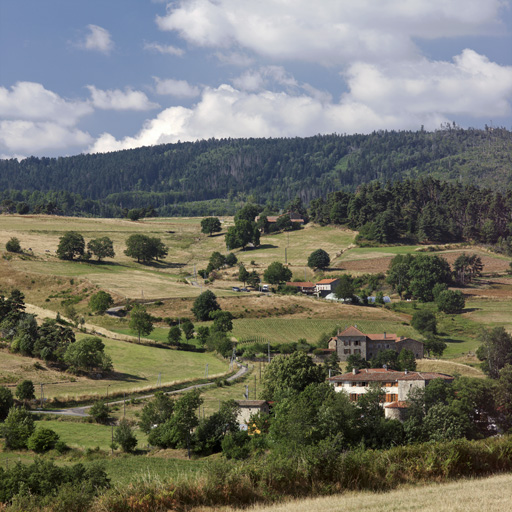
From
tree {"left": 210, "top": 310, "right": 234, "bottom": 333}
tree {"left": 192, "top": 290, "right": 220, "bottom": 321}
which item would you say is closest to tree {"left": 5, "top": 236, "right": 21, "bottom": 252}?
tree {"left": 192, "top": 290, "right": 220, "bottom": 321}

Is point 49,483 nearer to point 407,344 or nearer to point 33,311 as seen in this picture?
point 407,344

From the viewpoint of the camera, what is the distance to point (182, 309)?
127938 mm

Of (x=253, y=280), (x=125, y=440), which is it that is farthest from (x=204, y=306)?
(x=125, y=440)

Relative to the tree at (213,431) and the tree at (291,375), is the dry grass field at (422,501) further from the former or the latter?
the tree at (291,375)

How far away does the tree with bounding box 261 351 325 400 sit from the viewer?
7644 centimetres

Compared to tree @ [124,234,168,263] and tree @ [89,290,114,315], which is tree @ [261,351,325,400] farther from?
tree @ [124,234,168,263]

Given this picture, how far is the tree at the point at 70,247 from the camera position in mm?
161625

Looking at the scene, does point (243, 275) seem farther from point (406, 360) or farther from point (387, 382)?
point (387, 382)

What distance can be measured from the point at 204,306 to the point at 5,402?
5956 cm

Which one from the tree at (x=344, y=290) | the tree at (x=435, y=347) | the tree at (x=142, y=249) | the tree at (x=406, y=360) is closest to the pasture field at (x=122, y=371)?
the tree at (x=406, y=360)

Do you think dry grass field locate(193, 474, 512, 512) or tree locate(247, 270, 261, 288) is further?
tree locate(247, 270, 261, 288)

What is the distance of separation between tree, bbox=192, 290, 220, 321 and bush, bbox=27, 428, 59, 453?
67221 millimetres

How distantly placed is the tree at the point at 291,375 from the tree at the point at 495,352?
24.4 metres

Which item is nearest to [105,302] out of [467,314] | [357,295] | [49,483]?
[357,295]
